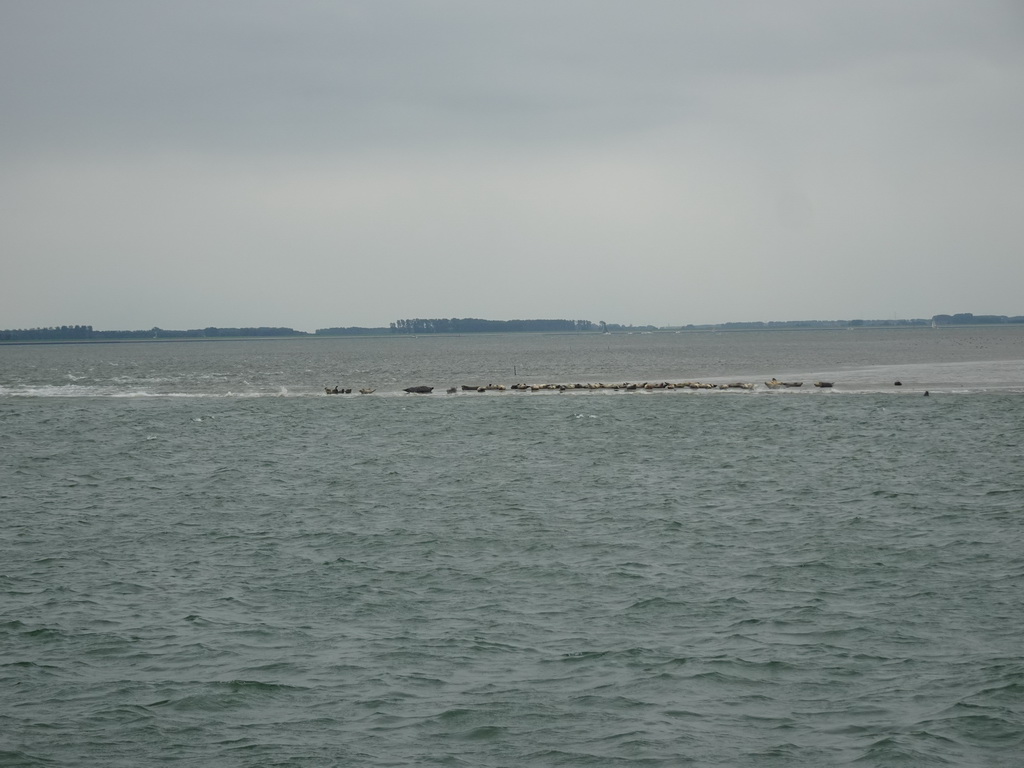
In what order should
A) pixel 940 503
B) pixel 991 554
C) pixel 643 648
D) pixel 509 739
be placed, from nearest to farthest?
pixel 509 739 → pixel 643 648 → pixel 991 554 → pixel 940 503

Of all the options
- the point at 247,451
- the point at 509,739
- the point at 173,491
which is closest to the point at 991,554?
the point at 509,739

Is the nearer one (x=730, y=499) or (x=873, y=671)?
(x=873, y=671)

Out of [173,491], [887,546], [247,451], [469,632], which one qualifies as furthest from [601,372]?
[469,632]

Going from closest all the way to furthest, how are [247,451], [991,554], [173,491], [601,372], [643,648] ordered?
[643,648] < [991,554] < [173,491] < [247,451] < [601,372]

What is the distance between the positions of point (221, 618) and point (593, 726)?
26.2 feet

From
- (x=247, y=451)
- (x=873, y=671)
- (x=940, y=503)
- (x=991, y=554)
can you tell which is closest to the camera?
(x=873, y=671)

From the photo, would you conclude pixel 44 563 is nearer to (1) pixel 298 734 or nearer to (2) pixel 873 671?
(1) pixel 298 734

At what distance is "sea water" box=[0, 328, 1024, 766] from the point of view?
13.1m

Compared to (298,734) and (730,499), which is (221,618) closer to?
(298,734)

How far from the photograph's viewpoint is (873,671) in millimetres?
14898

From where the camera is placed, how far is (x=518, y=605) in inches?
733

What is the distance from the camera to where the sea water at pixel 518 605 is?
1306cm

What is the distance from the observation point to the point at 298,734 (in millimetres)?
13148

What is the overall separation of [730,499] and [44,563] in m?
18.7
